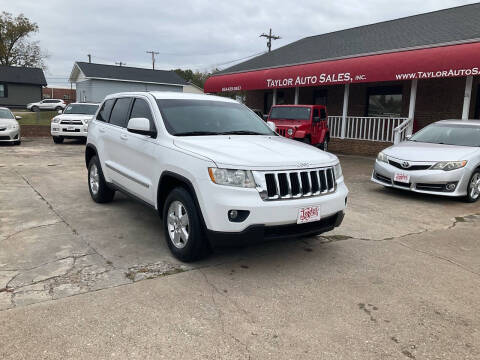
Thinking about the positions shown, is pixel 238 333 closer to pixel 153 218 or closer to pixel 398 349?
pixel 398 349

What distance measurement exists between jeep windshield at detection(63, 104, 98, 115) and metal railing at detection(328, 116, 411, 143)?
403 inches

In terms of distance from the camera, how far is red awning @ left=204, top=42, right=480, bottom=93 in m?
11.6

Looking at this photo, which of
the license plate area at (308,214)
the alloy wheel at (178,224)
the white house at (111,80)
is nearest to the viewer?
the license plate area at (308,214)

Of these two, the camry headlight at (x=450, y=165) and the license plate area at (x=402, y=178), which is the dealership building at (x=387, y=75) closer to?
the camry headlight at (x=450, y=165)

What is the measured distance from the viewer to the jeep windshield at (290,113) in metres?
13.8

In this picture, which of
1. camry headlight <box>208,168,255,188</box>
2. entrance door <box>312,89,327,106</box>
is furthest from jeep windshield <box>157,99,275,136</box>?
entrance door <box>312,89,327,106</box>

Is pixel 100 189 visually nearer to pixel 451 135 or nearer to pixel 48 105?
pixel 451 135

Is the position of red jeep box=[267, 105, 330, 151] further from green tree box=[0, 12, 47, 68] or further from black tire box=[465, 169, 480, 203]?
green tree box=[0, 12, 47, 68]

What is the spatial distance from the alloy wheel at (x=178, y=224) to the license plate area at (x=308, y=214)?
3.53 feet

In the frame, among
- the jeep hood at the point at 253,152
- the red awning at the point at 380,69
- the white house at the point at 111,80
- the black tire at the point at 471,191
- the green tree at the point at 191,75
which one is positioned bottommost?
the black tire at the point at 471,191

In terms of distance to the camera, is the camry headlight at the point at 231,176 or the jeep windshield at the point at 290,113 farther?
the jeep windshield at the point at 290,113

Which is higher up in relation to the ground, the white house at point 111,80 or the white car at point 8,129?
the white house at point 111,80

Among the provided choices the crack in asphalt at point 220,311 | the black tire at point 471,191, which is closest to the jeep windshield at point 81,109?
the black tire at point 471,191

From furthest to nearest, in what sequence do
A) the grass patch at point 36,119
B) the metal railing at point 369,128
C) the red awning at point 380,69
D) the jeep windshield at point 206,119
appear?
the grass patch at point 36,119, the metal railing at point 369,128, the red awning at point 380,69, the jeep windshield at point 206,119
